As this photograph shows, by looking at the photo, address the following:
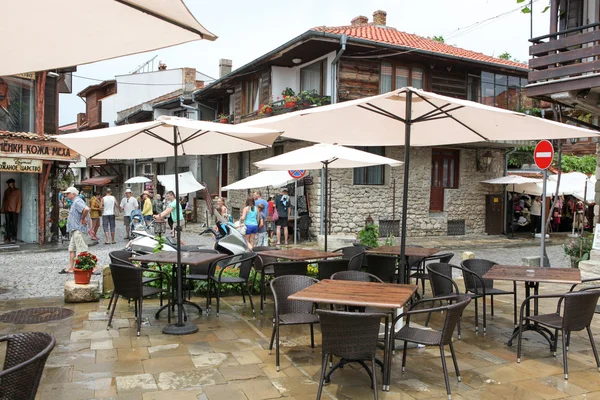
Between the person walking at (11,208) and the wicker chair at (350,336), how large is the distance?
13.2m

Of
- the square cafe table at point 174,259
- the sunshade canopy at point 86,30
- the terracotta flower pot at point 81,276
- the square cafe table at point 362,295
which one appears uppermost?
the sunshade canopy at point 86,30

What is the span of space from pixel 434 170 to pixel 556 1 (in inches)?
338

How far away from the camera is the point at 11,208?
14.0 m

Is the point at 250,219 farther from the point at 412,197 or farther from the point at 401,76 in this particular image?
the point at 401,76

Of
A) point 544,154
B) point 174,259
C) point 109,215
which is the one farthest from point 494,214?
point 174,259

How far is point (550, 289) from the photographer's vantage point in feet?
27.7

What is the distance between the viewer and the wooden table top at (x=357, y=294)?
13.0 ft

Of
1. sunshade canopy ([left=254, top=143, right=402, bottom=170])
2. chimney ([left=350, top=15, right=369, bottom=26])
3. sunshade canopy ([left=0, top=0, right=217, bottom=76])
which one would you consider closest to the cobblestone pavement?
sunshade canopy ([left=254, top=143, right=402, bottom=170])

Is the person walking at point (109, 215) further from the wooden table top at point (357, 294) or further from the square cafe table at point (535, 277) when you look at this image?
the square cafe table at point (535, 277)

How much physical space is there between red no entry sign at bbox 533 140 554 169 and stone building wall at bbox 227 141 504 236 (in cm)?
734

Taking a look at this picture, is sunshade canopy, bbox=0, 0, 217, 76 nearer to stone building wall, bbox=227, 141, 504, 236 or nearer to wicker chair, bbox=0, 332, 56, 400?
wicker chair, bbox=0, 332, 56, 400

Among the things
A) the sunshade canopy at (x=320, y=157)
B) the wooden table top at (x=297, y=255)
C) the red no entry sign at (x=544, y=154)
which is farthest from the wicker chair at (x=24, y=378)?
the red no entry sign at (x=544, y=154)

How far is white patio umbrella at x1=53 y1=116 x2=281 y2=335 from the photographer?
529cm

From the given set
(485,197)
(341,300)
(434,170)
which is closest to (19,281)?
(341,300)
